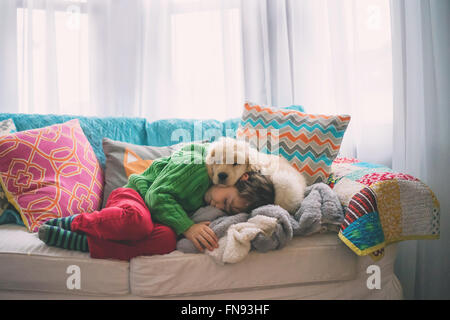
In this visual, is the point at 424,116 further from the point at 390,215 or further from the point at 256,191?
the point at 256,191

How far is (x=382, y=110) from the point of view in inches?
75.8

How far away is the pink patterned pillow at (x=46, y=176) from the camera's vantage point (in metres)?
1.29

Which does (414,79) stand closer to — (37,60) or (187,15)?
(187,15)

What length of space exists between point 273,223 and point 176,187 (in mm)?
391

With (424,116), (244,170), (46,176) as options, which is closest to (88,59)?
(46,176)

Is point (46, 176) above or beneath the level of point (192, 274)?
above

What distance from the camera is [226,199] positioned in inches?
48.7

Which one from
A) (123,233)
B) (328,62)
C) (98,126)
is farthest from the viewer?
(328,62)

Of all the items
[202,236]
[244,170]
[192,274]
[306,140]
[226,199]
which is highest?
[306,140]

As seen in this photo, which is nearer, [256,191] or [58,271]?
[58,271]

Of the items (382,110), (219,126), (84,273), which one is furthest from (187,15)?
(84,273)

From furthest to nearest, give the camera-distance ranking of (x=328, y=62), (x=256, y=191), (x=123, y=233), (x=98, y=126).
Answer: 1. (x=328, y=62)
2. (x=98, y=126)
3. (x=256, y=191)
4. (x=123, y=233)
